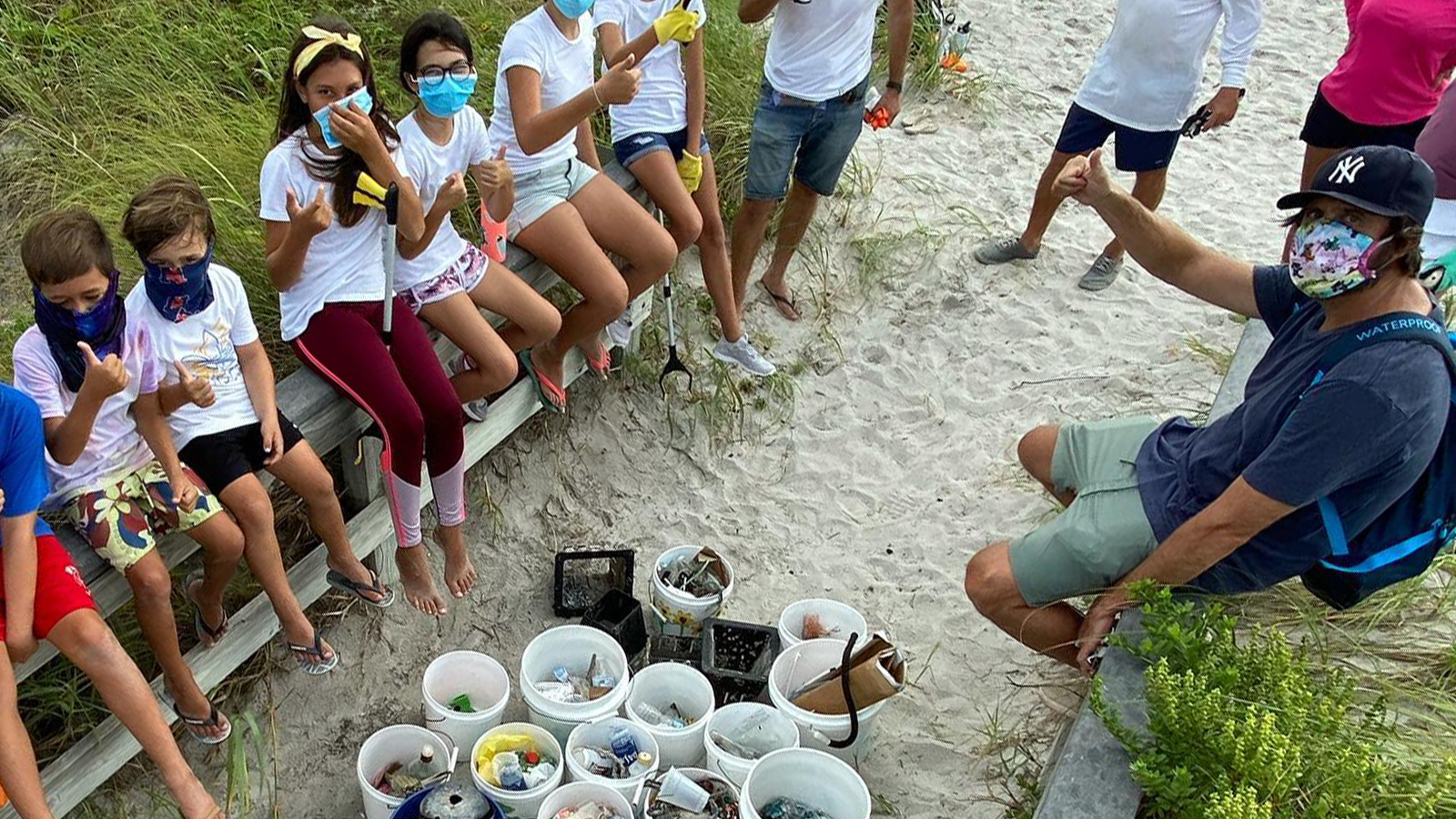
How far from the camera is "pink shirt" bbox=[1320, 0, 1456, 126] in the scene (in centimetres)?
450

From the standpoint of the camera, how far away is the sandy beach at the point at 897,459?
376cm

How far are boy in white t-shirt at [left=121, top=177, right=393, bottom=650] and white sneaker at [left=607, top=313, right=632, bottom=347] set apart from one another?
5.17ft

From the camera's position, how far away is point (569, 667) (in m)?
3.79

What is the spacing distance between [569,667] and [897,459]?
6.13ft

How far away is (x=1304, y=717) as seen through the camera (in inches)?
106

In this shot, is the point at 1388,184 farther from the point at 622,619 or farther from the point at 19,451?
the point at 19,451

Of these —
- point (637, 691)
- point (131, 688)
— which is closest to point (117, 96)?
point (131, 688)

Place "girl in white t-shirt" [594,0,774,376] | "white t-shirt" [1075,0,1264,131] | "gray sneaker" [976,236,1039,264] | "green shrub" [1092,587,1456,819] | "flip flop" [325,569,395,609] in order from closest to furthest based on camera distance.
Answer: "green shrub" [1092,587,1456,819] → "flip flop" [325,569,395,609] → "girl in white t-shirt" [594,0,774,376] → "white t-shirt" [1075,0,1264,131] → "gray sneaker" [976,236,1039,264]

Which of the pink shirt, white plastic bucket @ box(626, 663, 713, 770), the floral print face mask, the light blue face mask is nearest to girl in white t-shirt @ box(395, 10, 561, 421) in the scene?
the light blue face mask

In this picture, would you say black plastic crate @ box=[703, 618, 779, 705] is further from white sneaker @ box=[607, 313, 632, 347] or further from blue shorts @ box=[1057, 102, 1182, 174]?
blue shorts @ box=[1057, 102, 1182, 174]

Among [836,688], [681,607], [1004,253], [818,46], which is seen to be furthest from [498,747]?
[1004,253]

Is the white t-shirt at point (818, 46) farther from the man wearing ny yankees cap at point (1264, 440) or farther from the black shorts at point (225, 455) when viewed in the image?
the black shorts at point (225, 455)

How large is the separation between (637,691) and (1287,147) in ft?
18.9

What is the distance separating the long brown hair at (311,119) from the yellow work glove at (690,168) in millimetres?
1364
